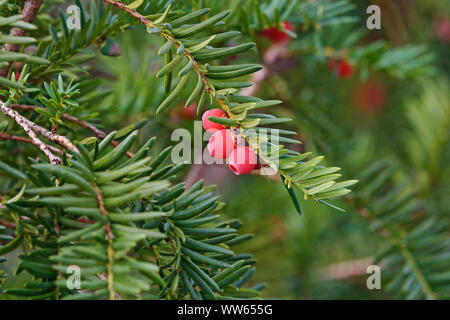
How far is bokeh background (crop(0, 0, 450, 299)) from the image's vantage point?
0.68m

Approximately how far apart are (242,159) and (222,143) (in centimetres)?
3

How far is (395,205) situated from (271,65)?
32 cm

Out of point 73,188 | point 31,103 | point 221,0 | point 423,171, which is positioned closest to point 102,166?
point 73,188

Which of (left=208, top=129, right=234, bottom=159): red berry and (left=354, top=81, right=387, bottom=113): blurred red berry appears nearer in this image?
(left=208, top=129, right=234, bottom=159): red berry

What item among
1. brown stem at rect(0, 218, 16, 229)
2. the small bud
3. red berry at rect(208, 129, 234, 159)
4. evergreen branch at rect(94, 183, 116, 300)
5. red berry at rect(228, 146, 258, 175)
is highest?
the small bud

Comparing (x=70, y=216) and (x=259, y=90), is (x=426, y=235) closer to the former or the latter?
(x=259, y=90)

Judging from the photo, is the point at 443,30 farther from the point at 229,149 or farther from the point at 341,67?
the point at 229,149

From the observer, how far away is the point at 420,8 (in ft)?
3.64

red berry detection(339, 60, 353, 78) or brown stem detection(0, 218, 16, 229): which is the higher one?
red berry detection(339, 60, 353, 78)

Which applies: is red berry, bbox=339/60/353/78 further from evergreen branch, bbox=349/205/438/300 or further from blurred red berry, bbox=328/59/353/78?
evergreen branch, bbox=349/205/438/300

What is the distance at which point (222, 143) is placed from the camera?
1.11ft

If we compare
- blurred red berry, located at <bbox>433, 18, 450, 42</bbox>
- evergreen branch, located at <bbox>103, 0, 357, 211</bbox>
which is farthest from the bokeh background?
evergreen branch, located at <bbox>103, 0, 357, 211</bbox>

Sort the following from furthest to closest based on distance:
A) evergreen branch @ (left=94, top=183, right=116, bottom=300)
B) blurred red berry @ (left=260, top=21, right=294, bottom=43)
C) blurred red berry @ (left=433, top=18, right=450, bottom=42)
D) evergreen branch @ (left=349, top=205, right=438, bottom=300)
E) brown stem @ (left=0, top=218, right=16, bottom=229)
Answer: blurred red berry @ (left=433, top=18, right=450, bottom=42)
blurred red berry @ (left=260, top=21, right=294, bottom=43)
evergreen branch @ (left=349, top=205, right=438, bottom=300)
brown stem @ (left=0, top=218, right=16, bottom=229)
evergreen branch @ (left=94, top=183, right=116, bottom=300)

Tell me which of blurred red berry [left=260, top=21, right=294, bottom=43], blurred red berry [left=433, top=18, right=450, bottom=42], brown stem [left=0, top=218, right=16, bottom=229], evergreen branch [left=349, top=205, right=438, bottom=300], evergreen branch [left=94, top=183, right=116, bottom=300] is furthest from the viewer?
blurred red berry [left=433, top=18, right=450, bottom=42]
